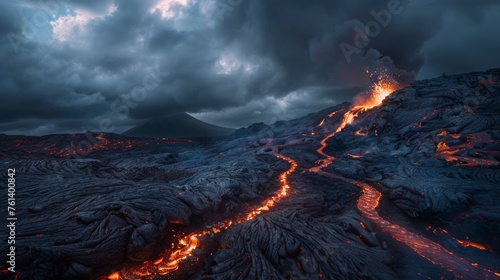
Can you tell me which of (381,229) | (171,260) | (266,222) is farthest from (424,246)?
(171,260)

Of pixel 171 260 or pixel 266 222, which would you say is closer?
pixel 171 260

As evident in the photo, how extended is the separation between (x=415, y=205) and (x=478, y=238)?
3809mm

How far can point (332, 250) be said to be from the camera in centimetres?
928

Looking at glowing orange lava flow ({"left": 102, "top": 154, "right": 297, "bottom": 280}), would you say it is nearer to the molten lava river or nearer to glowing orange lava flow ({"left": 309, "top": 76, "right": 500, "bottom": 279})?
the molten lava river

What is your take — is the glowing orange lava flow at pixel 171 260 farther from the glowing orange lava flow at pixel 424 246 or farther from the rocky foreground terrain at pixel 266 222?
the glowing orange lava flow at pixel 424 246

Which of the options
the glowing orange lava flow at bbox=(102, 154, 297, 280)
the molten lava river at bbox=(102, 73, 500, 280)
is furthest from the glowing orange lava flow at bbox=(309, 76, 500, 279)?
the glowing orange lava flow at bbox=(102, 154, 297, 280)

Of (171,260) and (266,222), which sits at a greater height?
(266,222)

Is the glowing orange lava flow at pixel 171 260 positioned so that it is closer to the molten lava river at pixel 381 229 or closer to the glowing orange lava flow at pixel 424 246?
the molten lava river at pixel 381 229

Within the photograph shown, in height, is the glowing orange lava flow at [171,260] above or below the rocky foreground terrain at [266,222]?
below

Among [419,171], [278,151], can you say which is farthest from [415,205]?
[278,151]

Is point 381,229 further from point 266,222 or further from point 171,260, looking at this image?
point 171,260

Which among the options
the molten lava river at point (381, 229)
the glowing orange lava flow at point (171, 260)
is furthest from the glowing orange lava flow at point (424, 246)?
the glowing orange lava flow at point (171, 260)

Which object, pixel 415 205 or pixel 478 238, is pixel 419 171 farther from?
pixel 478 238

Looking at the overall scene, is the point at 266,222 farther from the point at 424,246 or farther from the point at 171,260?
the point at 424,246
